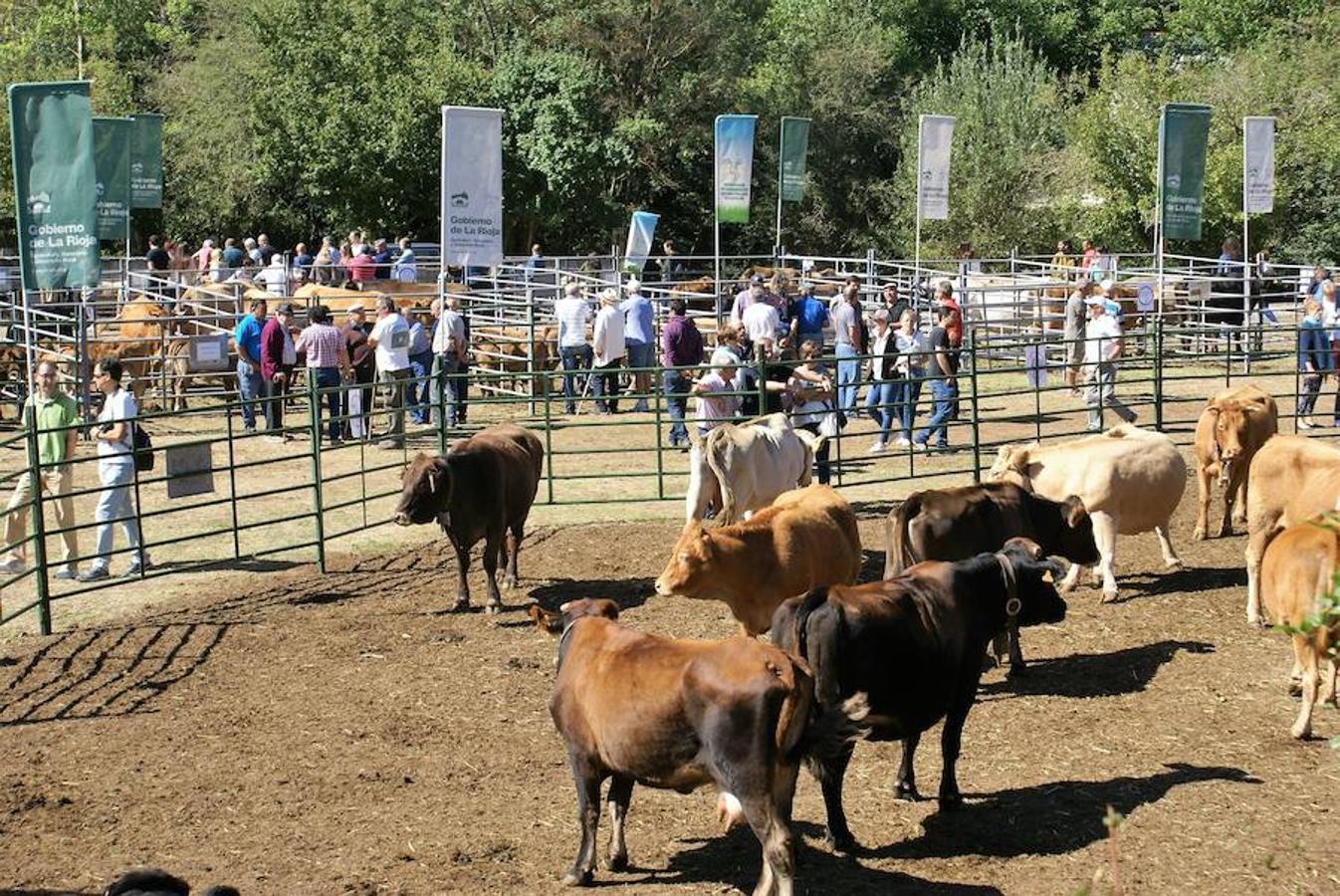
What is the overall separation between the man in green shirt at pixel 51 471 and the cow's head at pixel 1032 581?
7047 mm

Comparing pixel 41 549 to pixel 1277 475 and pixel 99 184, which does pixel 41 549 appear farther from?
pixel 99 184

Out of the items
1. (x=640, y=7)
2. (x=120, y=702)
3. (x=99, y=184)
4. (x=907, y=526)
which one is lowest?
(x=120, y=702)

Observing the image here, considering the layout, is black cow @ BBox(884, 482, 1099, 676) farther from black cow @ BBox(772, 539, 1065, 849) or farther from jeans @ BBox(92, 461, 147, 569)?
jeans @ BBox(92, 461, 147, 569)

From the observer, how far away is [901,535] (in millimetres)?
9867

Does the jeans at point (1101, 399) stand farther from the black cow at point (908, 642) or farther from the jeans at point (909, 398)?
the black cow at point (908, 642)

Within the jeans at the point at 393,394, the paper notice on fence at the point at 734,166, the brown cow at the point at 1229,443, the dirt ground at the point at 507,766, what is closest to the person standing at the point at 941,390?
the brown cow at the point at 1229,443

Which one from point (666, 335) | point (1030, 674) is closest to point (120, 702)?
point (1030, 674)

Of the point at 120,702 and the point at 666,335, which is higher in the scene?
the point at 666,335

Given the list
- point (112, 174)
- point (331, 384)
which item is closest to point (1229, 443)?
point (331, 384)

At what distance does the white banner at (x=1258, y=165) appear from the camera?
22594mm

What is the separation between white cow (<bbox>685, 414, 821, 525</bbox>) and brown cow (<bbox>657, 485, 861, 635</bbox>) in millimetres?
2163

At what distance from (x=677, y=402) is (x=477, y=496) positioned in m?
5.67

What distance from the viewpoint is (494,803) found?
26.1 ft

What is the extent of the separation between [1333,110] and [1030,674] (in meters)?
30.9
